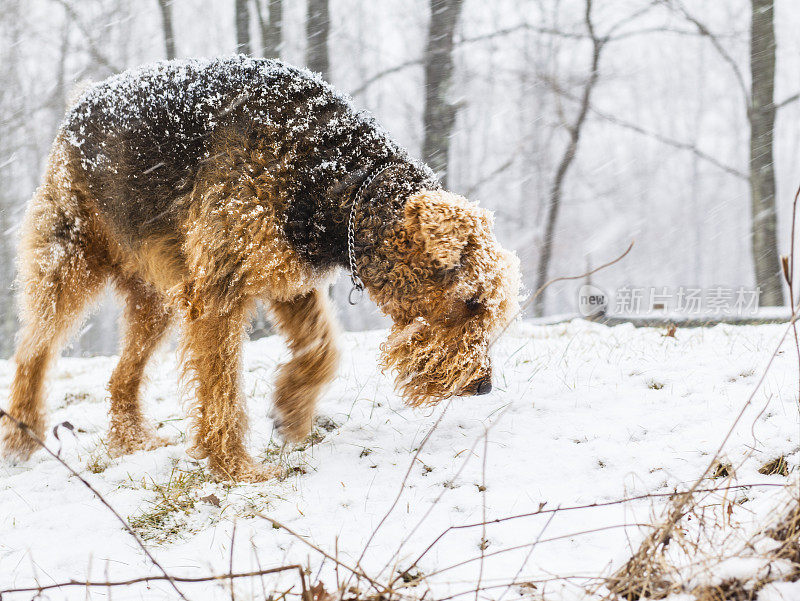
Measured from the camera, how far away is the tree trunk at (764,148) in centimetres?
920

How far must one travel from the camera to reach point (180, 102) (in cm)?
305

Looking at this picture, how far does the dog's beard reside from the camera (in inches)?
108

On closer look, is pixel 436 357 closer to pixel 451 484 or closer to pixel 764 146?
pixel 451 484

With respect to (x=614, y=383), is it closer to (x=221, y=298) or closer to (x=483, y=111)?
(x=221, y=298)

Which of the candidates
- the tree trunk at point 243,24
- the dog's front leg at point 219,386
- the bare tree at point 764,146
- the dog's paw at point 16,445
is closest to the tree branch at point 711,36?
the bare tree at point 764,146

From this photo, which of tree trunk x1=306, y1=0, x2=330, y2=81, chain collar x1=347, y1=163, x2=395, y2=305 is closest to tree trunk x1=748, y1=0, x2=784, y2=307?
tree trunk x1=306, y1=0, x2=330, y2=81

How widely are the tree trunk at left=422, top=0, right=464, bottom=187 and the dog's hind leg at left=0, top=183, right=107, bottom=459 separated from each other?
544 cm

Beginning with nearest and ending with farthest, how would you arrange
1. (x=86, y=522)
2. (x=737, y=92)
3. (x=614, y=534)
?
(x=614, y=534) → (x=86, y=522) → (x=737, y=92)

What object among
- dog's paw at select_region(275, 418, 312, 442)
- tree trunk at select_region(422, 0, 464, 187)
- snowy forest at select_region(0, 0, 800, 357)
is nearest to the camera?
dog's paw at select_region(275, 418, 312, 442)

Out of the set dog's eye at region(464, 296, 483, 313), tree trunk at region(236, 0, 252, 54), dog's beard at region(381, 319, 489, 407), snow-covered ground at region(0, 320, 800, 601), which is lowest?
snow-covered ground at region(0, 320, 800, 601)

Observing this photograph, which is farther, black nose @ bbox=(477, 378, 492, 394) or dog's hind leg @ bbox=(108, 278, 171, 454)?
dog's hind leg @ bbox=(108, 278, 171, 454)

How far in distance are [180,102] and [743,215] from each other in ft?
130

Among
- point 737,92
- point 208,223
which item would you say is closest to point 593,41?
point 208,223

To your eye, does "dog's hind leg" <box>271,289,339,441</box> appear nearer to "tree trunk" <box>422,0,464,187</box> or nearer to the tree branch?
"tree trunk" <box>422,0,464,187</box>
